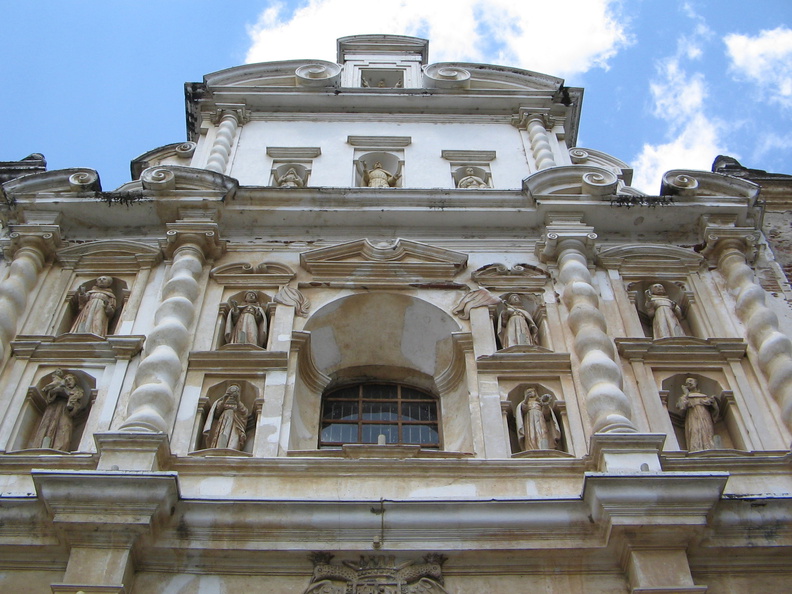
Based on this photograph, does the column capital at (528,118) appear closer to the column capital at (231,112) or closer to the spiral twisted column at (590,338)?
the spiral twisted column at (590,338)

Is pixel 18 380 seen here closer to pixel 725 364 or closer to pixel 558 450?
pixel 558 450

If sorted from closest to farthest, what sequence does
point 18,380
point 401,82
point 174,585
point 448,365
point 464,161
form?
point 174,585
point 18,380
point 448,365
point 464,161
point 401,82

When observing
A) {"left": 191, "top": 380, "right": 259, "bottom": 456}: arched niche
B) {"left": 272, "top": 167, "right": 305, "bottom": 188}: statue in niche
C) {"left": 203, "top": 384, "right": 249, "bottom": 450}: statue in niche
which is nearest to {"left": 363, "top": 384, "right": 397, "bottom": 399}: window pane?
{"left": 191, "top": 380, "right": 259, "bottom": 456}: arched niche

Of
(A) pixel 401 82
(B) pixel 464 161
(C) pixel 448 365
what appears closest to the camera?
(C) pixel 448 365

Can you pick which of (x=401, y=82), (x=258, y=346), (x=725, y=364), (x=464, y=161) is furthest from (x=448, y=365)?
(x=401, y=82)

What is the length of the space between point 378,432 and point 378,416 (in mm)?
316

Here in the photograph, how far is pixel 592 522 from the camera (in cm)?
939

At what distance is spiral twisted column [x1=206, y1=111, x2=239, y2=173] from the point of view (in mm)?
15781

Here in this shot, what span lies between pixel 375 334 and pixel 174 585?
16.2ft

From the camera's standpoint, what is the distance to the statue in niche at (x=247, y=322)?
1233 cm

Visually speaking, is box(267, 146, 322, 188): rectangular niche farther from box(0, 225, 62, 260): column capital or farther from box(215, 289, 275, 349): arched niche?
box(0, 225, 62, 260): column capital

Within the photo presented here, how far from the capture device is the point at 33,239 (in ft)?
44.7

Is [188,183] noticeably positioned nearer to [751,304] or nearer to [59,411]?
[59,411]

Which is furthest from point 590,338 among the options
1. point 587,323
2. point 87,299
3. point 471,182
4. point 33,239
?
point 33,239
